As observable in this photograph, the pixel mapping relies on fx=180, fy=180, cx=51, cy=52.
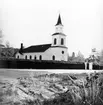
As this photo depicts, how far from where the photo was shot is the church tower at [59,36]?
1614mm

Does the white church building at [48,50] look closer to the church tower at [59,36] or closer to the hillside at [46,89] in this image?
the church tower at [59,36]

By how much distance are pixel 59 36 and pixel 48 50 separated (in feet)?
0.55

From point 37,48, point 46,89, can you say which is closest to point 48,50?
point 37,48

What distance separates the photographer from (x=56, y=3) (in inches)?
66.4

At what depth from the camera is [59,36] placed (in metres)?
1.64

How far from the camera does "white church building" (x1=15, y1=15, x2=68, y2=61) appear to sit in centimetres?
159

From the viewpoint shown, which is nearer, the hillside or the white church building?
the hillside

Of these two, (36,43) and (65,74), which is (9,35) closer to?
(36,43)

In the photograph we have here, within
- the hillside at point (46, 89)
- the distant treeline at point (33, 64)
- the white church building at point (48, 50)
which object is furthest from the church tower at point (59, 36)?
the hillside at point (46, 89)

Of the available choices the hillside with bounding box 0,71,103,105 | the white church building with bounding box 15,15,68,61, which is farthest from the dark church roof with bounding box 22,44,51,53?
the hillside with bounding box 0,71,103,105

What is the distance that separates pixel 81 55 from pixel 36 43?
1.51 ft

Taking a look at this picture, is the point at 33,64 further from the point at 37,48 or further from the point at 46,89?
the point at 46,89

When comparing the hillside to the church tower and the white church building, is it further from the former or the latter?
the church tower

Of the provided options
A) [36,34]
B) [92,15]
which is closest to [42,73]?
[36,34]
